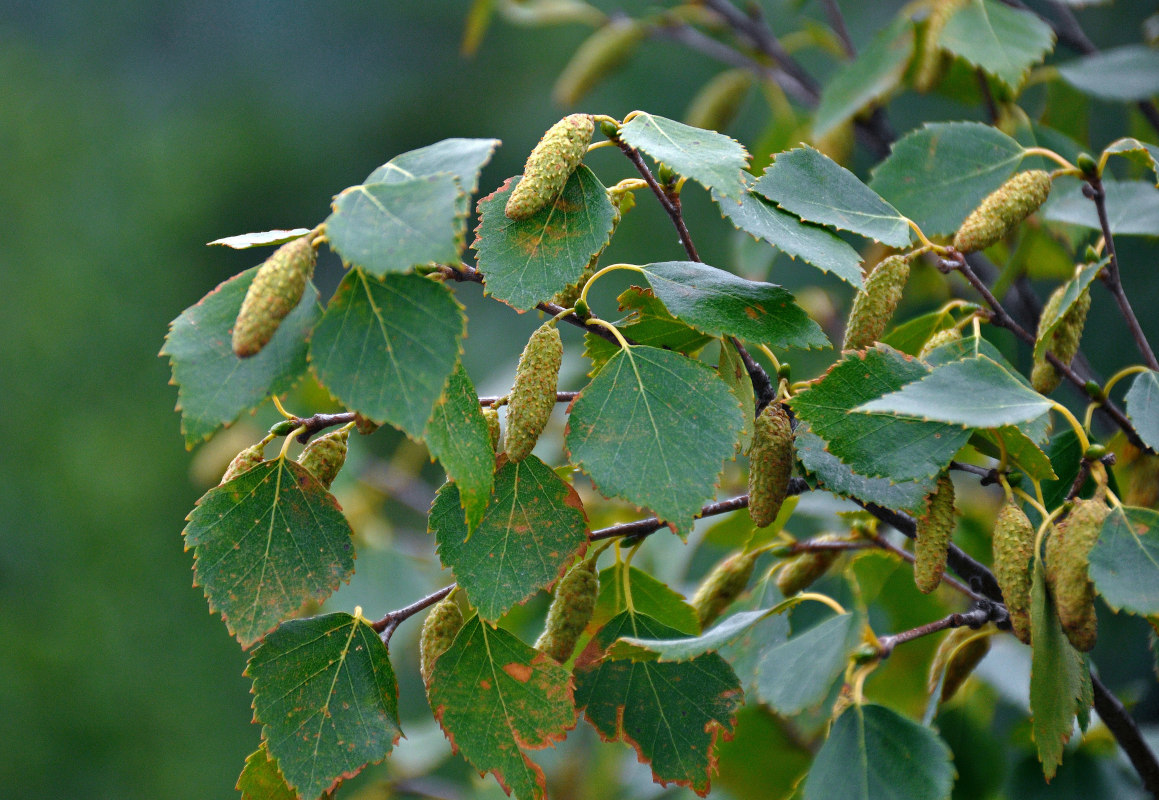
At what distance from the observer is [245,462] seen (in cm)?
56

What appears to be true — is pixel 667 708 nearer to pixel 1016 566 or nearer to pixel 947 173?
pixel 1016 566

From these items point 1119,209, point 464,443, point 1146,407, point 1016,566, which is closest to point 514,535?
point 464,443

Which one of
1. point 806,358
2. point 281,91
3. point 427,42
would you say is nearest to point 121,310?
point 281,91

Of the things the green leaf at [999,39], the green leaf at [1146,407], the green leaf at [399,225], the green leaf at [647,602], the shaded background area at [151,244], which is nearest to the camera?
the green leaf at [399,225]

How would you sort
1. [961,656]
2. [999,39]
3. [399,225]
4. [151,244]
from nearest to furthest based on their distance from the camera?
[399,225], [961,656], [999,39], [151,244]

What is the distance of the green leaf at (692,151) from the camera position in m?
0.50

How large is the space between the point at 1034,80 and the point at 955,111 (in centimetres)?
151

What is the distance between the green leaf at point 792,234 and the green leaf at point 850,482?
0.09 m

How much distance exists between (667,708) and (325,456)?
259 millimetres

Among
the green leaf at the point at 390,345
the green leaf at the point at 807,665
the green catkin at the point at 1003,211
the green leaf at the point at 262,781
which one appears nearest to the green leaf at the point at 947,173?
the green catkin at the point at 1003,211

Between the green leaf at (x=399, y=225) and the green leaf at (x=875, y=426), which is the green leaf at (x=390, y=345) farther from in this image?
the green leaf at (x=875, y=426)

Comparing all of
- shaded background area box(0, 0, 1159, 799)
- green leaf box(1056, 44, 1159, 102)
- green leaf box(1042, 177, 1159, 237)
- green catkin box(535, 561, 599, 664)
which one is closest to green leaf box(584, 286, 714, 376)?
green catkin box(535, 561, 599, 664)

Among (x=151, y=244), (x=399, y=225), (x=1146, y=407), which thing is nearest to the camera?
(x=399, y=225)

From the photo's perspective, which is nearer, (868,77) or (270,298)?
(270,298)
